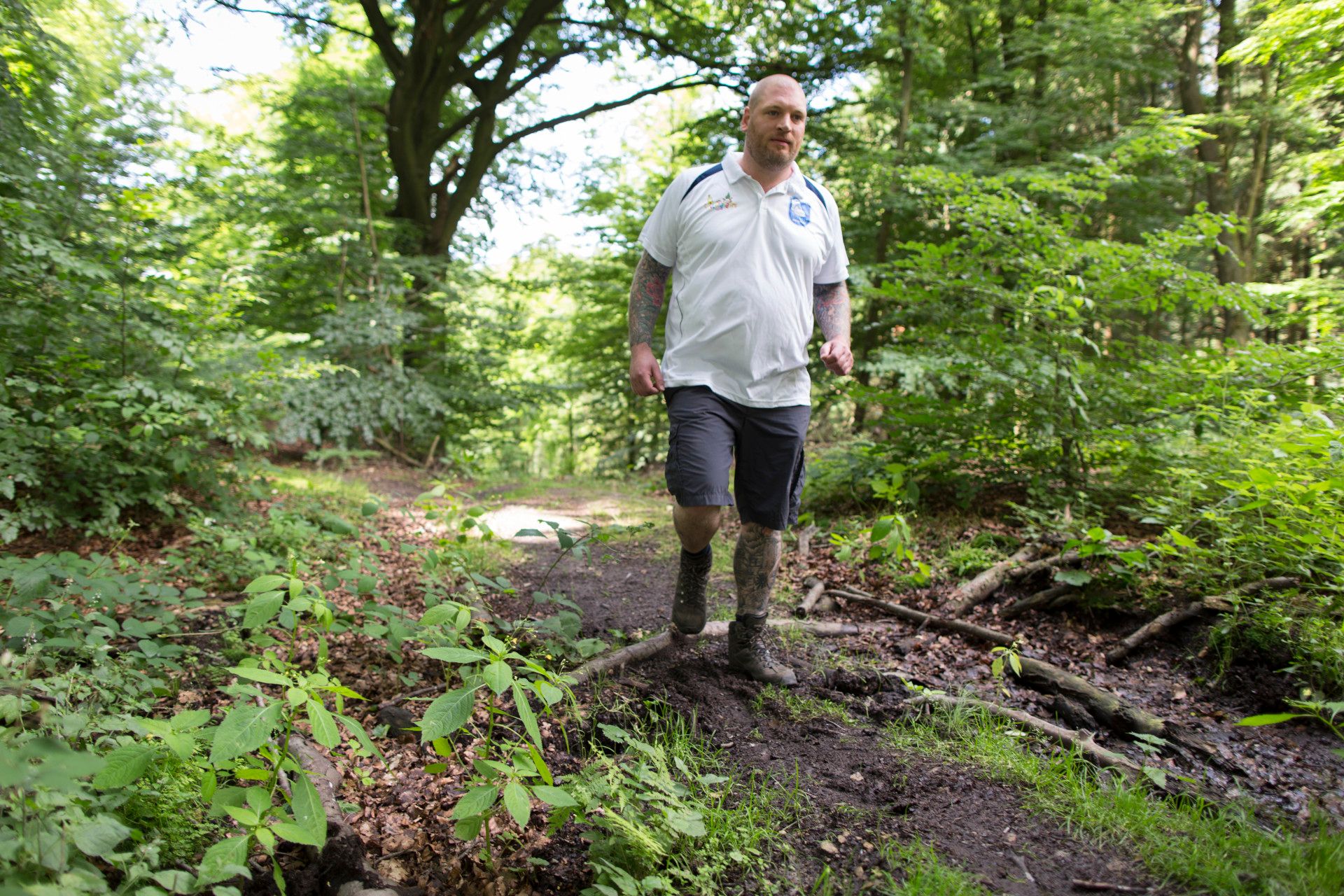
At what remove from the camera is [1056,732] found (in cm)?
242

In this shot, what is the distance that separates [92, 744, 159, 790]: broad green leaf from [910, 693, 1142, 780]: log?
2371mm

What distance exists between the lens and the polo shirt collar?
9.30 feet

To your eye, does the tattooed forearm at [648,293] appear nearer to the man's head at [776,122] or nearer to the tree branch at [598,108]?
the man's head at [776,122]

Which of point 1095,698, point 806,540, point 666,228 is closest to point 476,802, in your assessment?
point 666,228

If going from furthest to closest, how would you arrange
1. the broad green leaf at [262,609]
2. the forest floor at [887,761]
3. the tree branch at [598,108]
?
the tree branch at [598,108]
the broad green leaf at [262,609]
the forest floor at [887,761]

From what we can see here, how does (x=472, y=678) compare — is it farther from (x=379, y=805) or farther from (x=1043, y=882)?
(x=1043, y=882)

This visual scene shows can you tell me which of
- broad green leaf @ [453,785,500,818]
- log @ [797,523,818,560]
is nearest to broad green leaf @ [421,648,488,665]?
broad green leaf @ [453,785,500,818]

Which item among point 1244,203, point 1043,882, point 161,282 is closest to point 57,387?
point 161,282

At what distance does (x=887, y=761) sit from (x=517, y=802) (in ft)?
4.30

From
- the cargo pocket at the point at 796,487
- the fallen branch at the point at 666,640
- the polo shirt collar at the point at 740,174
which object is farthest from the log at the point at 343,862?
the polo shirt collar at the point at 740,174

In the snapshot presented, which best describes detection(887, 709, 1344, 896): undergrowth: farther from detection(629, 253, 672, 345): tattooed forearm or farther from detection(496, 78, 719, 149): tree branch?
detection(496, 78, 719, 149): tree branch

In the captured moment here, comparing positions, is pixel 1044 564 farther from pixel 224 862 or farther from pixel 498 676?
pixel 224 862

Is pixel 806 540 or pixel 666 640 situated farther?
pixel 806 540

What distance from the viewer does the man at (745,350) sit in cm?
269
